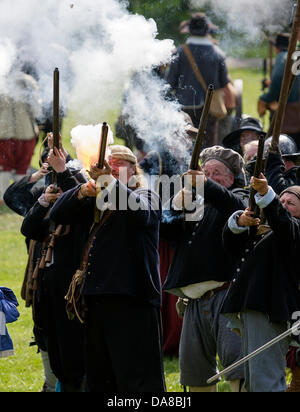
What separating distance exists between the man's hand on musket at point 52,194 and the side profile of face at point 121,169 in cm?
46

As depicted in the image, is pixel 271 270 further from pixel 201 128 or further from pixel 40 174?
pixel 40 174

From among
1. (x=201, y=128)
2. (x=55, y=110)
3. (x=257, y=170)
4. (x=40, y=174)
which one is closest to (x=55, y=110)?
(x=55, y=110)

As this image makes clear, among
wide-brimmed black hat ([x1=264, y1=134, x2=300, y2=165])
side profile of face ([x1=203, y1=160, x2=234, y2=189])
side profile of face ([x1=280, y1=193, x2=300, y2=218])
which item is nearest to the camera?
side profile of face ([x1=280, y1=193, x2=300, y2=218])

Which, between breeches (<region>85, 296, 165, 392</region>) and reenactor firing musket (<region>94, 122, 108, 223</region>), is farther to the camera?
breeches (<region>85, 296, 165, 392</region>)

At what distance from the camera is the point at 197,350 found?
6.43 m

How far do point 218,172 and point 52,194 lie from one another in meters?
1.13

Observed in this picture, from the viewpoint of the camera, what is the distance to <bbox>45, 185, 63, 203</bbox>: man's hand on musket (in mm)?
6332

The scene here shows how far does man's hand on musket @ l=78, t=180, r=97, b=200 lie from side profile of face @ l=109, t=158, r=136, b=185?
0.97 ft

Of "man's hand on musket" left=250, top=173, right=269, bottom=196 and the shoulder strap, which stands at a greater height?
the shoulder strap

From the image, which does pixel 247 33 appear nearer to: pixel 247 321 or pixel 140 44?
pixel 140 44

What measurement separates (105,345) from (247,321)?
90 cm

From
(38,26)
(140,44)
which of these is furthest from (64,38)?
(140,44)

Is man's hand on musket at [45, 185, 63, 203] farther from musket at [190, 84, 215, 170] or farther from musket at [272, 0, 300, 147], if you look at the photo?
musket at [272, 0, 300, 147]

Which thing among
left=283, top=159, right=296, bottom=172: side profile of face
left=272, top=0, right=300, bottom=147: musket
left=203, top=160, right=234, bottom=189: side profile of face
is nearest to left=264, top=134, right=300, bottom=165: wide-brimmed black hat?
left=283, top=159, right=296, bottom=172: side profile of face
